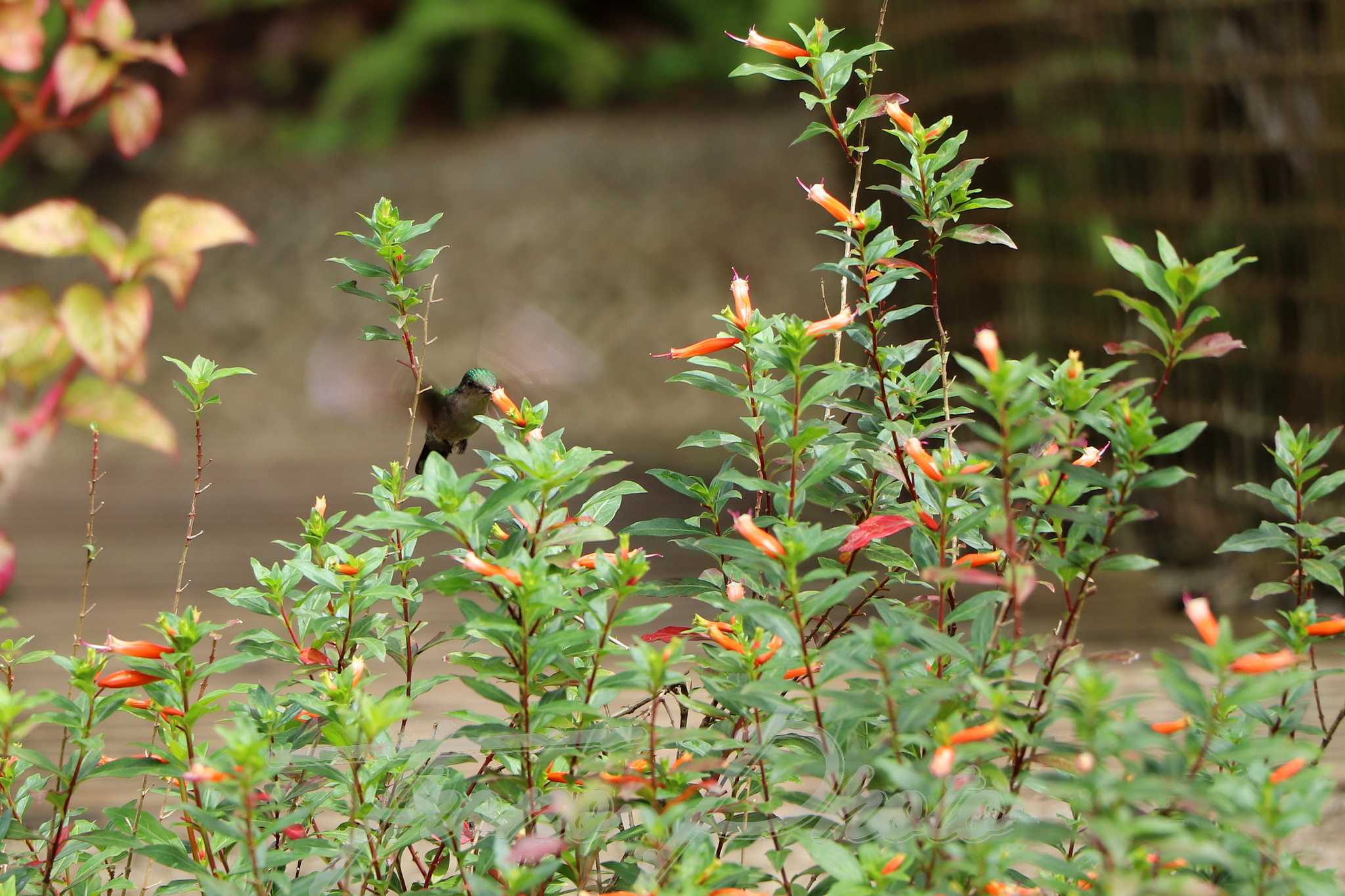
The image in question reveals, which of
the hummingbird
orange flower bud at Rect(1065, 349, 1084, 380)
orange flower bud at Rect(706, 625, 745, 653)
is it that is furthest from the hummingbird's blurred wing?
orange flower bud at Rect(1065, 349, 1084, 380)

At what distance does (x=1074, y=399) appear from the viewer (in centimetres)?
101

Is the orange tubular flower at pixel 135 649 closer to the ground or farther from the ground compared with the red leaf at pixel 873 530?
closer to the ground

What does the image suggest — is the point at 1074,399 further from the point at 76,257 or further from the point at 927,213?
the point at 76,257

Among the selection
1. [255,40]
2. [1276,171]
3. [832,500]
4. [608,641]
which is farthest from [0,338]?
[255,40]

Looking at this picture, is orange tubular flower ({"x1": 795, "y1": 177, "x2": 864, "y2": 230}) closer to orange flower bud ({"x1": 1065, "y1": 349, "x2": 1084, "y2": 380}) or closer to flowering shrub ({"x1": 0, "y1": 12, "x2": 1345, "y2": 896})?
flowering shrub ({"x1": 0, "y1": 12, "x2": 1345, "y2": 896})

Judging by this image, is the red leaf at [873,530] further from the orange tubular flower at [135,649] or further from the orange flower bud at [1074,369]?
the orange tubular flower at [135,649]

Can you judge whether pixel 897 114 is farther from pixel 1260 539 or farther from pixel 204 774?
pixel 204 774

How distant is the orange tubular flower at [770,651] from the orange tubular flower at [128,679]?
1.49 feet

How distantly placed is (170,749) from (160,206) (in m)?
0.50

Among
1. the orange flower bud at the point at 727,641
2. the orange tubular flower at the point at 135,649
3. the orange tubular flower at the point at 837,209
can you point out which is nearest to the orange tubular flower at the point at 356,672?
the orange tubular flower at the point at 135,649

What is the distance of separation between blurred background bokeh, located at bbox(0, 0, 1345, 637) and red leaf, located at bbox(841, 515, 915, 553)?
330 mm

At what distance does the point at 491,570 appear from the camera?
0.94 m

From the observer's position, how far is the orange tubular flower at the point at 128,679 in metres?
1.08

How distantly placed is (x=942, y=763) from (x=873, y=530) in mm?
300
